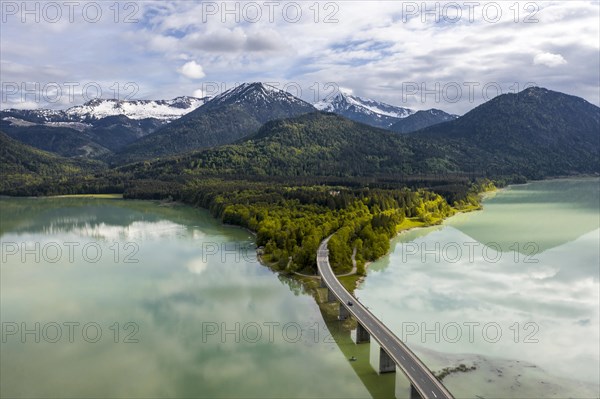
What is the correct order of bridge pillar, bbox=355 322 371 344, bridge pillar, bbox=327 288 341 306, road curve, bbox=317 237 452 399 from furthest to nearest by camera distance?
bridge pillar, bbox=327 288 341 306
bridge pillar, bbox=355 322 371 344
road curve, bbox=317 237 452 399

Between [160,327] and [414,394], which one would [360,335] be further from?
[160,327]

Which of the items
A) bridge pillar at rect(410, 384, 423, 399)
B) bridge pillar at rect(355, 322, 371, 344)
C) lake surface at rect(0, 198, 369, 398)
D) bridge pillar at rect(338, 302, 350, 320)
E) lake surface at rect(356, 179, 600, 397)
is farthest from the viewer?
bridge pillar at rect(338, 302, 350, 320)

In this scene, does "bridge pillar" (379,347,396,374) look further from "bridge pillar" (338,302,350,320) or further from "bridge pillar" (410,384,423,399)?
"bridge pillar" (338,302,350,320)

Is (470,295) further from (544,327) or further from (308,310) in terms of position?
(308,310)

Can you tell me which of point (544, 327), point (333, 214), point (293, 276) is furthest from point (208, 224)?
point (544, 327)

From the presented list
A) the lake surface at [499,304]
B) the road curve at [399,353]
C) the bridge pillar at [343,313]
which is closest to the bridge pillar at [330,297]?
the road curve at [399,353]

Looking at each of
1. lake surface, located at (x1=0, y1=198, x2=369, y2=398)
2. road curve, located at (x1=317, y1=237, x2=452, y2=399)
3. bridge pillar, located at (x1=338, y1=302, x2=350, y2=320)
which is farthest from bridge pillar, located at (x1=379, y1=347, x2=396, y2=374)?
bridge pillar, located at (x1=338, y1=302, x2=350, y2=320)

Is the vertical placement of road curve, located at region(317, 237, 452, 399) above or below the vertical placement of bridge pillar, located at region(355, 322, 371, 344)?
above
